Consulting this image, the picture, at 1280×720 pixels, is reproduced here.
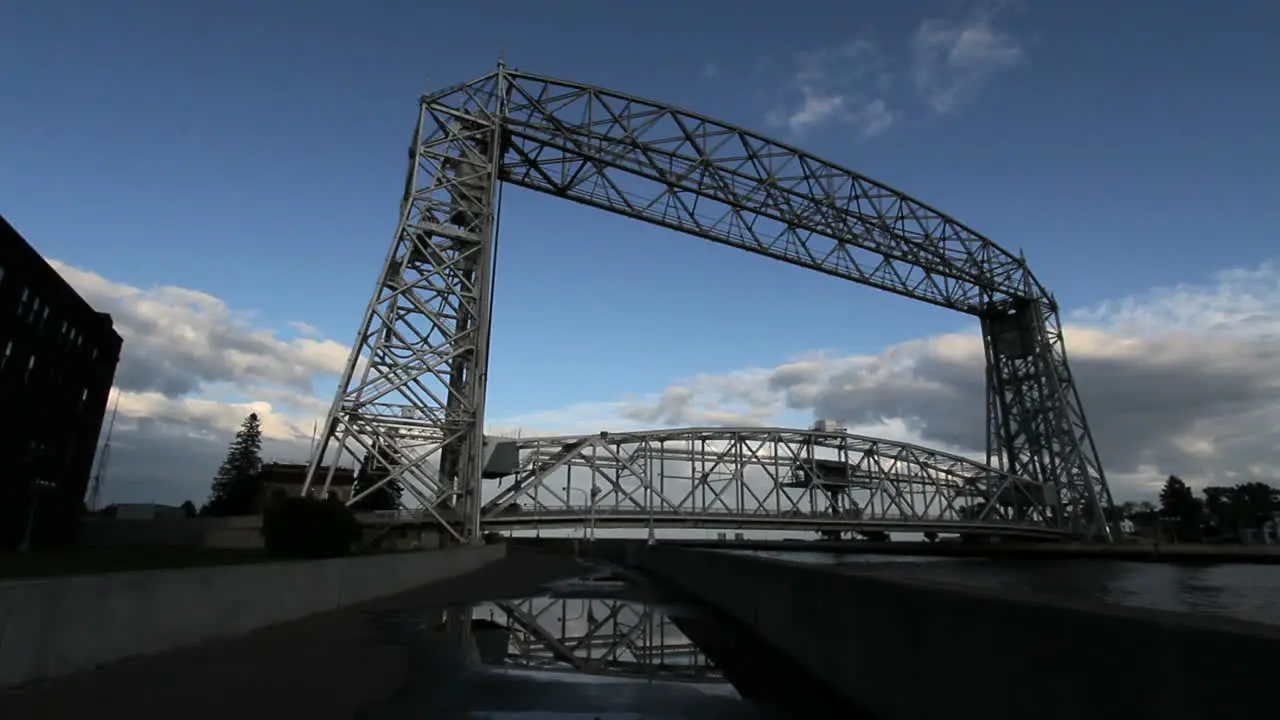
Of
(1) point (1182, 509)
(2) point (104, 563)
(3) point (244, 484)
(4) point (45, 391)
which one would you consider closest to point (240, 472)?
(3) point (244, 484)

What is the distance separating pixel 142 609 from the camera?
7.80 metres

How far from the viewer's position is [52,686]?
6215 millimetres

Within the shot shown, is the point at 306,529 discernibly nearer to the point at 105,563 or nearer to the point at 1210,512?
the point at 105,563

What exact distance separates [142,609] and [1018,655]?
820 centimetres

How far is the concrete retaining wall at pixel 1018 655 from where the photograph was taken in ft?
10.1

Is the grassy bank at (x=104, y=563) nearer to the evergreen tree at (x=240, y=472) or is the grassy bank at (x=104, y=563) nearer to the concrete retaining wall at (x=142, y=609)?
the concrete retaining wall at (x=142, y=609)

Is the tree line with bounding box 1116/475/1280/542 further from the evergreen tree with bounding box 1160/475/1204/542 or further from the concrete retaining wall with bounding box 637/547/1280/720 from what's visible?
the concrete retaining wall with bounding box 637/547/1280/720

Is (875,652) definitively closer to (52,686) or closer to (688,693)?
(688,693)

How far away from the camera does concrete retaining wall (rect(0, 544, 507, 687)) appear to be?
617 cm

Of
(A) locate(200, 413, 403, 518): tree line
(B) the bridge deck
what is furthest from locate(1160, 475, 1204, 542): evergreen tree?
(A) locate(200, 413, 403, 518): tree line

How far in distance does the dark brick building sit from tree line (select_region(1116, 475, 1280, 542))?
10811 centimetres

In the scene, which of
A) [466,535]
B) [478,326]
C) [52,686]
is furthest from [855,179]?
[52,686]

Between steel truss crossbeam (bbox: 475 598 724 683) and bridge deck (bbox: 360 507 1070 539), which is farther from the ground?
bridge deck (bbox: 360 507 1070 539)

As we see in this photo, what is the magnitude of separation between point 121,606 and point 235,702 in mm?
2260
